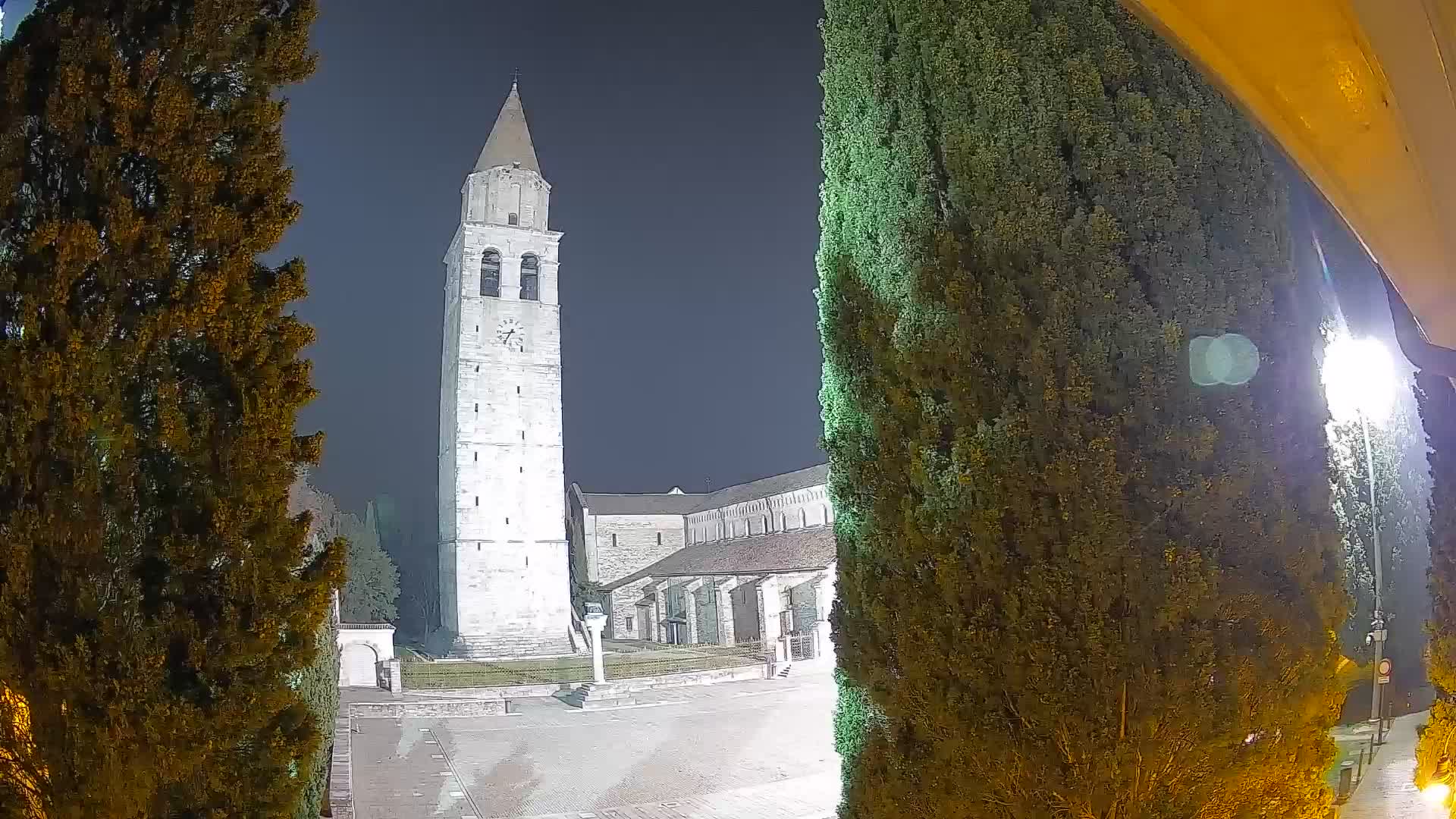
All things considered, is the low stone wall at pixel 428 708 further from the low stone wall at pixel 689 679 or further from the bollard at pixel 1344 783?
the bollard at pixel 1344 783

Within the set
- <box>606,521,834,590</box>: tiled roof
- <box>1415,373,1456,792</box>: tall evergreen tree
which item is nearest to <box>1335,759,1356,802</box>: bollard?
<box>1415,373,1456,792</box>: tall evergreen tree

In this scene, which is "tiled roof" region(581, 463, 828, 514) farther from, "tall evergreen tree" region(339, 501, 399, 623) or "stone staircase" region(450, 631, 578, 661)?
"stone staircase" region(450, 631, 578, 661)

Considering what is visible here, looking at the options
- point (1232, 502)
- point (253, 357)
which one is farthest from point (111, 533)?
point (1232, 502)

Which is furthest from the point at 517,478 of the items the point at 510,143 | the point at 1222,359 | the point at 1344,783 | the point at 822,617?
the point at 1222,359

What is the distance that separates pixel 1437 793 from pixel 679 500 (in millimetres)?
42549

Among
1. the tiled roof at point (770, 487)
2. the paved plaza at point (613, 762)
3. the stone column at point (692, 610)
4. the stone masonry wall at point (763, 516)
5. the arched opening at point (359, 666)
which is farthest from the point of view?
the tiled roof at point (770, 487)

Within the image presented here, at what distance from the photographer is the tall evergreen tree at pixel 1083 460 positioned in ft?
13.5

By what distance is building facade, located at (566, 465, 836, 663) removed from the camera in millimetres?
28766

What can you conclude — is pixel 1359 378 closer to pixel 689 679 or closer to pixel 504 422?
pixel 689 679

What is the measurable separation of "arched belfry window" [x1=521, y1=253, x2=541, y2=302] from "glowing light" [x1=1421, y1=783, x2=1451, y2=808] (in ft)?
115

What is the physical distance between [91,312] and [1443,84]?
12.8ft

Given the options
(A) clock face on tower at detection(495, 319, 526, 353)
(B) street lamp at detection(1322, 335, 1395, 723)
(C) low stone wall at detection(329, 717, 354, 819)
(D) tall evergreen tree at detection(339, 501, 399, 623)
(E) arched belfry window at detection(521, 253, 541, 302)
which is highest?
(E) arched belfry window at detection(521, 253, 541, 302)

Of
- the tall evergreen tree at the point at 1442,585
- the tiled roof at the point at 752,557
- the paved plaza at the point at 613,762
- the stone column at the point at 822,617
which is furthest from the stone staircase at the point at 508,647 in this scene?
the tall evergreen tree at the point at 1442,585

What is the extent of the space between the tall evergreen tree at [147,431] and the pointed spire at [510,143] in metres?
36.8
